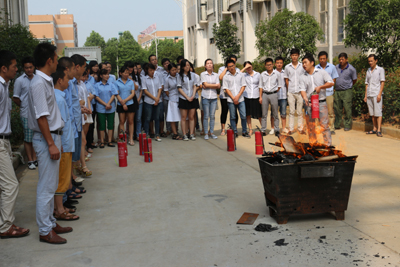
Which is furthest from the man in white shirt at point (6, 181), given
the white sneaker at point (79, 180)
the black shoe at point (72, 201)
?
the white sneaker at point (79, 180)

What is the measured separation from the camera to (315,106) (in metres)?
9.61

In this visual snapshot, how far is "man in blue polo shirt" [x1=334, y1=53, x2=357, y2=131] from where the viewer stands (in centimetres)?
1226

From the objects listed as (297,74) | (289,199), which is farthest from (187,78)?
(289,199)

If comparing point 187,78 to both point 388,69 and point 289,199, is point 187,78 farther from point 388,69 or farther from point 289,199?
point 289,199

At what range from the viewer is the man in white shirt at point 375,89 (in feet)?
37.3

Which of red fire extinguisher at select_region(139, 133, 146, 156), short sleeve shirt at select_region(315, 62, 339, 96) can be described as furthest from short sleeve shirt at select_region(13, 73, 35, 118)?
short sleeve shirt at select_region(315, 62, 339, 96)

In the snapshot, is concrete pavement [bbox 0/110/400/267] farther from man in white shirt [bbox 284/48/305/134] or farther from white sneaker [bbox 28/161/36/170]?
man in white shirt [bbox 284/48/305/134]

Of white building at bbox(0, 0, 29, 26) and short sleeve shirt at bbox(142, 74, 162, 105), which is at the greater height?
white building at bbox(0, 0, 29, 26)

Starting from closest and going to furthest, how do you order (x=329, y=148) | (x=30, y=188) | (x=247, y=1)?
(x=329, y=148) < (x=30, y=188) < (x=247, y=1)

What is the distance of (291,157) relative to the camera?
536cm

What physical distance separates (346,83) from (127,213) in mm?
8470

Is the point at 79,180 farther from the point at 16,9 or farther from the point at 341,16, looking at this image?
the point at 16,9

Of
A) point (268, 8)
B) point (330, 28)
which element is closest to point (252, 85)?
point (330, 28)

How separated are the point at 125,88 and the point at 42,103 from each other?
6996 mm
